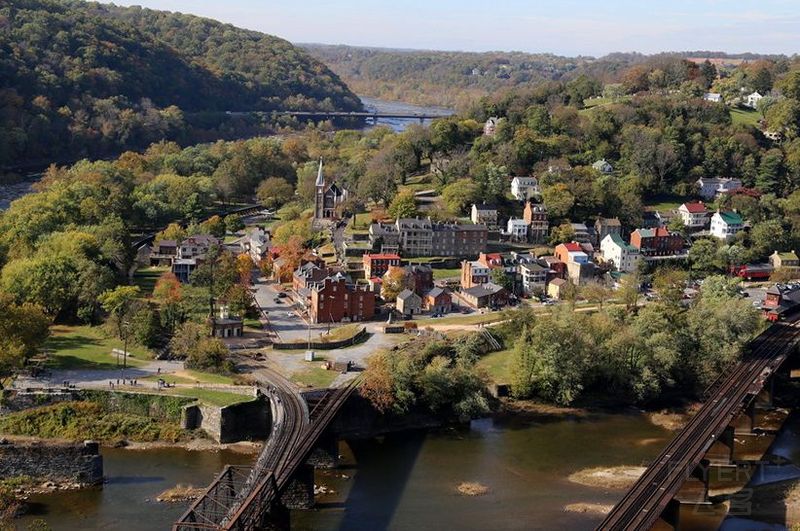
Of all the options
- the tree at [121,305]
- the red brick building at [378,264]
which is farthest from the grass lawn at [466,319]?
the tree at [121,305]

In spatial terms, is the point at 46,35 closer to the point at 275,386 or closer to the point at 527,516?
the point at 275,386

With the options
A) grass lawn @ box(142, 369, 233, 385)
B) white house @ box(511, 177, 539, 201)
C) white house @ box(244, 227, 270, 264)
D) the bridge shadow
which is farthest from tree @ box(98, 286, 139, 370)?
white house @ box(511, 177, 539, 201)

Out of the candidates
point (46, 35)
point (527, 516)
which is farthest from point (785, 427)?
point (46, 35)

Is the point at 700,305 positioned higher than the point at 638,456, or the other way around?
the point at 700,305

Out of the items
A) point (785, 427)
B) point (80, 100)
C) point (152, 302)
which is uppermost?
point (80, 100)

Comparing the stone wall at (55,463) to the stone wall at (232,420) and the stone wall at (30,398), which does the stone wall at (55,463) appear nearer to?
the stone wall at (30,398)

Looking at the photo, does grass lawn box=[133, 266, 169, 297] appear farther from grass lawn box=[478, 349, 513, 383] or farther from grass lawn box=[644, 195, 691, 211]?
grass lawn box=[644, 195, 691, 211]

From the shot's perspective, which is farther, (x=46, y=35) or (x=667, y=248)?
(x=46, y=35)
